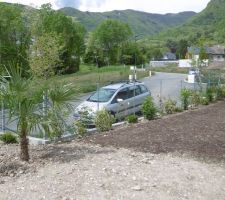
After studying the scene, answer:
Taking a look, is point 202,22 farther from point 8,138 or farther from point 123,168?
point 123,168

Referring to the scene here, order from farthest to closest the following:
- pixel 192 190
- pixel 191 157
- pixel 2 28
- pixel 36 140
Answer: pixel 2 28 → pixel 36 140 → pixel 191 157 → pixel 192 190

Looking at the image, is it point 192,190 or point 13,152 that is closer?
point 192,190

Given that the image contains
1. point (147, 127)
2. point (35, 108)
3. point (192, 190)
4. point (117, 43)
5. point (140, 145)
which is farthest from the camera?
point (117, 43)

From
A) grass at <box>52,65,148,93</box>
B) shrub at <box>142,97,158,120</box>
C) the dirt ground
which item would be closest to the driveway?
grass at <box>52,65,148,93</box>

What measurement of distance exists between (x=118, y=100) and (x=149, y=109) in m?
1.42

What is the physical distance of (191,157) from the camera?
1005 centimetres

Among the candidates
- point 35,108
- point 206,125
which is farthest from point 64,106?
point 206,125

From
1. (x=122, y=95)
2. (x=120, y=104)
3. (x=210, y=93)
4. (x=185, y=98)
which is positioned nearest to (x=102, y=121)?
(x=120, y=104)

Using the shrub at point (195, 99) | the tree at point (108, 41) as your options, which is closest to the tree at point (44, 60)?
the shrub at point (195, 99)

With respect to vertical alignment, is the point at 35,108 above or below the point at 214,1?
below

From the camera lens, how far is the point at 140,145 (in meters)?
11.1

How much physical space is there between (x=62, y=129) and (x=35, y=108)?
2.59 m

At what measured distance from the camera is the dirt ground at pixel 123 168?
293 inches

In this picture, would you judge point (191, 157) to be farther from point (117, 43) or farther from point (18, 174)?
point (117, 43)
